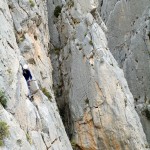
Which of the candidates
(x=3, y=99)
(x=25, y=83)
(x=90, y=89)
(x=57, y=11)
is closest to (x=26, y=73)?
(x=25, y=83)

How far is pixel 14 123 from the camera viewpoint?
17.7 meters

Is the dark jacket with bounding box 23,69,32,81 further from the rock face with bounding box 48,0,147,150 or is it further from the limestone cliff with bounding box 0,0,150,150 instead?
the rock face with bounding box 48,0,147,150

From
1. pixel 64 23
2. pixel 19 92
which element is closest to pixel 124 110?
pixel 64 23

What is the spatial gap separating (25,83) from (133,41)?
84.6 feet

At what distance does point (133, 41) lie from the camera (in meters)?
44.9

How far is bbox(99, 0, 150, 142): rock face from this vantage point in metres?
41.5

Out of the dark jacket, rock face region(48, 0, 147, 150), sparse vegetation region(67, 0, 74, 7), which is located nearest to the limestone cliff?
rock face region(48, 0, 147, 150)

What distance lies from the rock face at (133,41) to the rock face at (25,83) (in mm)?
14499

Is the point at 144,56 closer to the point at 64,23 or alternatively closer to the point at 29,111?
the point at 64,23

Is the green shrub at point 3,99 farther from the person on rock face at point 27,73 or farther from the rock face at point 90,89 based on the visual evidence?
the rock face at point 90,89

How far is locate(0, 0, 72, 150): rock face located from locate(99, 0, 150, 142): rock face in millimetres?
14499

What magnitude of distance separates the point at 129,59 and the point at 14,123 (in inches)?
1128

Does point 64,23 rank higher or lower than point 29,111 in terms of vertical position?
higher

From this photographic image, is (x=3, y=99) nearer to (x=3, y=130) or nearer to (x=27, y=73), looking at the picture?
(x=3, y=130)
